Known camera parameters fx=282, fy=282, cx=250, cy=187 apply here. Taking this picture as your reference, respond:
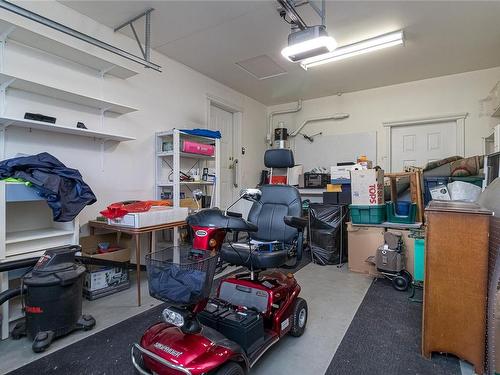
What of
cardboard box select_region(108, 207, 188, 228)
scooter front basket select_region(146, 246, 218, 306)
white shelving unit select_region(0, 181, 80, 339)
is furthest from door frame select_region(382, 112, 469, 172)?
white shelving unit select_region(0, 181, 80, 339)

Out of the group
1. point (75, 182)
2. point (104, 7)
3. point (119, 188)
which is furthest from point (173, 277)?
point (104, 7)

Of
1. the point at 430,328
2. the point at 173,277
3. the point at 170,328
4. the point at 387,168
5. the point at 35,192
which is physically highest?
the point at 387,168

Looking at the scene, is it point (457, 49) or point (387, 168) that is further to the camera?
point (387, 168)

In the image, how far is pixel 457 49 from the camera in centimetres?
347

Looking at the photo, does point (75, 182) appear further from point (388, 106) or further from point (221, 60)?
point (388, 106)

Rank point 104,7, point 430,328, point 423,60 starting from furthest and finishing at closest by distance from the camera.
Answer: point 423,60, point 104,7, point 430,328

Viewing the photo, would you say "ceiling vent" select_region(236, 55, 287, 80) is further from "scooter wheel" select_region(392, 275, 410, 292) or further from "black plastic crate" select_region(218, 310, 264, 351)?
"black plastic crate" select_region(218, 310, 264, 351)

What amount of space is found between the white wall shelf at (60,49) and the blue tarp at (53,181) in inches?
38.4

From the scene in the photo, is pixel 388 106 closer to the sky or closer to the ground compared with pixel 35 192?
closer to the sky

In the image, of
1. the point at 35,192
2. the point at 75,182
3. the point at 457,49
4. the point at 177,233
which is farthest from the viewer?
the point at 457,49

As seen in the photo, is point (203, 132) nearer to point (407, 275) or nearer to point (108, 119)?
point (108, 119)

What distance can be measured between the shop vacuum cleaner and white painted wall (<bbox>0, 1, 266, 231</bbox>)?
100cm

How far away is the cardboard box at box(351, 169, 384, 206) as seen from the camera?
11.6 ft

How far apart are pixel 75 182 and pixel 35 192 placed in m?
0.27
